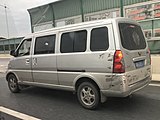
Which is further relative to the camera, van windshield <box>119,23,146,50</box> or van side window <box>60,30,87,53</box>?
van side window <box>60,30,87,53</box>

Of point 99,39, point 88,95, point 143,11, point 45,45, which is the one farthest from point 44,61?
point 143,11

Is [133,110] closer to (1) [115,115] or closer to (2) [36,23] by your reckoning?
(1) [115,115]

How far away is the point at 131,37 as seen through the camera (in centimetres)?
524

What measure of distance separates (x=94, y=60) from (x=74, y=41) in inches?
34.0

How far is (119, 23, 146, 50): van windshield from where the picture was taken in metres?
4.97

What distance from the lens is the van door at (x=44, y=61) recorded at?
605cm

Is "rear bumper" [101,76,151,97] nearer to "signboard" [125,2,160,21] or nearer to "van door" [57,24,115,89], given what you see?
"van door" [57,24,115,89]

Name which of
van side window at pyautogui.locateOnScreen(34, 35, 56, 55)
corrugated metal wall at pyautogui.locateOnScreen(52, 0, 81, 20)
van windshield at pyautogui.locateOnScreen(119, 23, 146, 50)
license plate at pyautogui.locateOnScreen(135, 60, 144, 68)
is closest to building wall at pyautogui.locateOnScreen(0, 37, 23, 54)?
corrugated metal wall at pyautogui.locateOnScreen(52, 0, 81, 20)

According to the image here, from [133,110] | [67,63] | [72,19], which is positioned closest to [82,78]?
[67,63]

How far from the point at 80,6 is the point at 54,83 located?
699 cm

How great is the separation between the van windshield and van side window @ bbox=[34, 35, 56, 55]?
1.97 metres

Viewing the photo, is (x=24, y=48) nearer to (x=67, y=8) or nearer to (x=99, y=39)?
(x=99, y=39)

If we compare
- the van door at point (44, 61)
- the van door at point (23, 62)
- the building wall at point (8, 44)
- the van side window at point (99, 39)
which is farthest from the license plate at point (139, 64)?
the building wall at point (8, 44)

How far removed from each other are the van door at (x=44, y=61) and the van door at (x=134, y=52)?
1.99m
